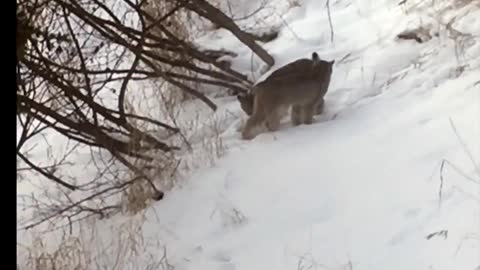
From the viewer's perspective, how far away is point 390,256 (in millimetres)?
5023

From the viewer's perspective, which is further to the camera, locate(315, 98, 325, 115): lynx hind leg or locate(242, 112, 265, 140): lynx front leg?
locate(315, 98, 325, 115): lynx hind leg

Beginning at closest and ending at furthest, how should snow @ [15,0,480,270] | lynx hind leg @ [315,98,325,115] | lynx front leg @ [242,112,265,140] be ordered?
snow @ [15,0,480,270] < lynx front leg @ [242,112,265,140] < lynx hind leg @ [315,98,325,115]

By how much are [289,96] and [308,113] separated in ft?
0.61

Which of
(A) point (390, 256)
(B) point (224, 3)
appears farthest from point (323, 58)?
(A) point (390, 256)

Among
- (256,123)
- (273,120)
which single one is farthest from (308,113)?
(256,123)

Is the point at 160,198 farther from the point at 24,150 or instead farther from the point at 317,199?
the point at 24,150

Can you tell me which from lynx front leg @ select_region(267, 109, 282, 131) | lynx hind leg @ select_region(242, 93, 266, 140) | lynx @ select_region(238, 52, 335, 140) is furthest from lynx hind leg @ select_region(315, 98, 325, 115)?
lynx hind leg @ select_region(242, 93, 266, 140)

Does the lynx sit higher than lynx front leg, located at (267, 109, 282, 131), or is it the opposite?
the lynx

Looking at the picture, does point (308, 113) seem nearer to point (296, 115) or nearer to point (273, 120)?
point (296, 115)

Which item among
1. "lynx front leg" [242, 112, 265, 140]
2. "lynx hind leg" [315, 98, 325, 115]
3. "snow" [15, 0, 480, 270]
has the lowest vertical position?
"snow" [15, 0, 480, 270]

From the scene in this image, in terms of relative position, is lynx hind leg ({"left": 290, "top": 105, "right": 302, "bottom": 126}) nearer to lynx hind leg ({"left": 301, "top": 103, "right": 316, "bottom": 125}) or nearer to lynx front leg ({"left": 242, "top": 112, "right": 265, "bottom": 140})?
lynx hind leg ({"left": 301, "top": 103, "right": 316, "bottom": 125})

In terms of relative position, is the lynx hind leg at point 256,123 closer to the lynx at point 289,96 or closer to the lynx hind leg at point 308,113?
the lynx at point 289,96

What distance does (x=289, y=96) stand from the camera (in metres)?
7.31

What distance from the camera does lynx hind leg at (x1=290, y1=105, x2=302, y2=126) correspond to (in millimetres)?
7293
